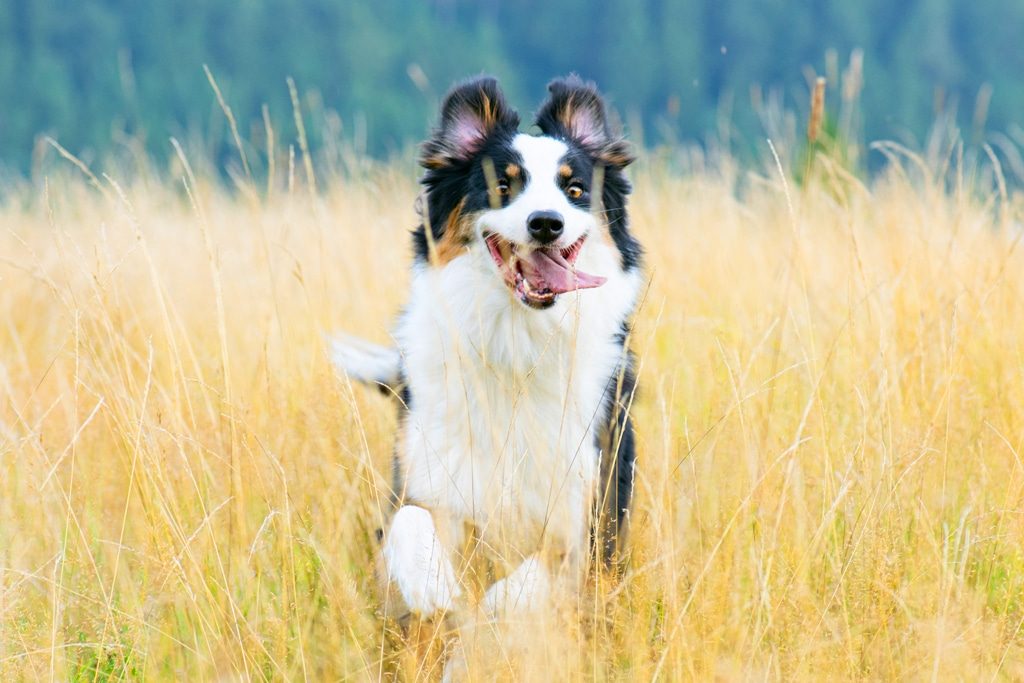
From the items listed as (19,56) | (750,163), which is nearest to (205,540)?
(750,163)

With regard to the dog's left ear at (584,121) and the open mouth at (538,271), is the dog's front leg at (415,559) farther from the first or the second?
→ the dog's left ear at (584,121)

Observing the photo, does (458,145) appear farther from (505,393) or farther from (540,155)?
(505,393)

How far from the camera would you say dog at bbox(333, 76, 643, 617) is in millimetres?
2658

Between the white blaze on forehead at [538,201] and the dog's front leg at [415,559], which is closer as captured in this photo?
the dog's front leg at [415,559]

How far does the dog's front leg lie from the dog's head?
0.69m

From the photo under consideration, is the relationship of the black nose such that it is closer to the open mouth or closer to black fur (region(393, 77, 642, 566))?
the open mouth

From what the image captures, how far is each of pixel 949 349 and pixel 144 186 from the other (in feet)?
17.9

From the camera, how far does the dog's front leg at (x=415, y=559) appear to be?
2.58 metres

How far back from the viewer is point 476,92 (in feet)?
11.0

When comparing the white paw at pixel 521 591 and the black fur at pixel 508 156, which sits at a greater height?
the black fur at pixel 508 156

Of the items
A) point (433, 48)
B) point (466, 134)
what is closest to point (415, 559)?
point (466, 134)

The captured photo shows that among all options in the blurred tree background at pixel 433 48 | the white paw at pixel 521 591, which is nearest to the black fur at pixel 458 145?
the white paw at pixel 521 591

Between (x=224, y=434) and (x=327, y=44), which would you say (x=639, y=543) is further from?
(x=327, y=44)

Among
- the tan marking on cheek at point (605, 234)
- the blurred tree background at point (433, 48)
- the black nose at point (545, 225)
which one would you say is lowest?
the blurred tree background at point (433, 48)
